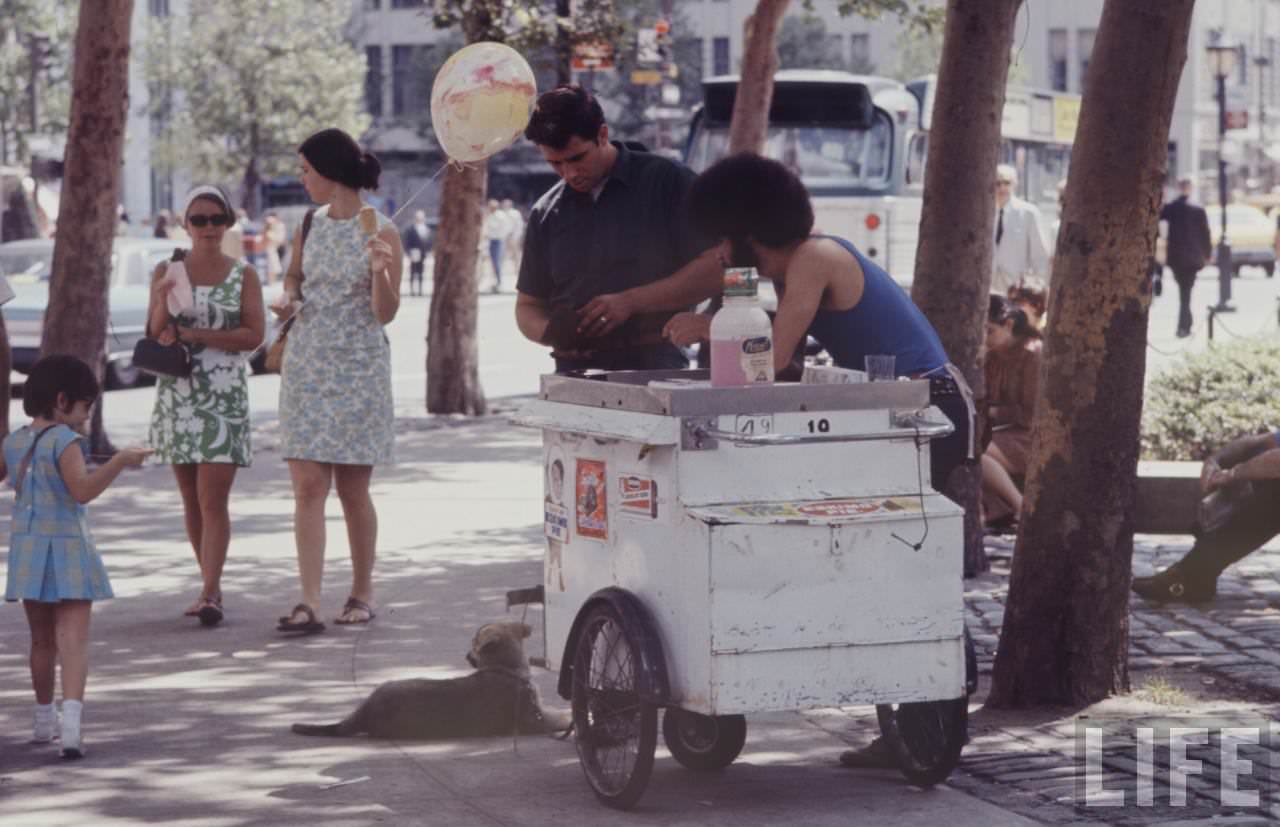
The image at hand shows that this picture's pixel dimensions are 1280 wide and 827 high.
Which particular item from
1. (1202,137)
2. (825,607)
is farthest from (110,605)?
(1202,137)

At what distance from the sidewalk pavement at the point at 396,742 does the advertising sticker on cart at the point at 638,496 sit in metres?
0.81

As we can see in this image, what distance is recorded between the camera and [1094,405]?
24.4 feet

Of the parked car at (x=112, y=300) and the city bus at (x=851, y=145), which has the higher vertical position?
the city bus at (x=851, y=145)

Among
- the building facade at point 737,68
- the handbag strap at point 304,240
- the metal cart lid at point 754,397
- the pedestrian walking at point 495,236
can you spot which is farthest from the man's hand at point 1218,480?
the building facade at point 737,68

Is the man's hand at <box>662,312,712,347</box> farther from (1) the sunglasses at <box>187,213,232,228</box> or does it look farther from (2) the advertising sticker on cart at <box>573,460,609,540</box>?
(1) the sunglasses at <box>187,213,232,228</box>

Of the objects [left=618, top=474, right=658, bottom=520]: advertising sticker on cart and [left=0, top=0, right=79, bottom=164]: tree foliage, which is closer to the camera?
[left=618, top=474, right=658, bottom=520]: advertising sticker on cart

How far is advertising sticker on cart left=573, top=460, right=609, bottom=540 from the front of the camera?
6227 mm

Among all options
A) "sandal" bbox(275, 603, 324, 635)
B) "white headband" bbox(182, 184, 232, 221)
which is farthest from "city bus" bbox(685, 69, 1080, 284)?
"sandal" bbox(275, 603, 324, 635)

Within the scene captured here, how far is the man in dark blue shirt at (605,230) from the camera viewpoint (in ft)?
22.7

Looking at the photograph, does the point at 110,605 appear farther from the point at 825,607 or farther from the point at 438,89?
the point at 825,607

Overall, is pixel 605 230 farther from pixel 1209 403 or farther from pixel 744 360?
pixel 1209 403

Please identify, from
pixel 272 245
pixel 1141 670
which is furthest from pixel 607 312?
pixel 272 245

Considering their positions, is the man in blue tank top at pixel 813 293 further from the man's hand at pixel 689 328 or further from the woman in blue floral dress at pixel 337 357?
the woman in blue floral dress at pixel 337 357

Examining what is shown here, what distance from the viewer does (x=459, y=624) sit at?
9359 mm
